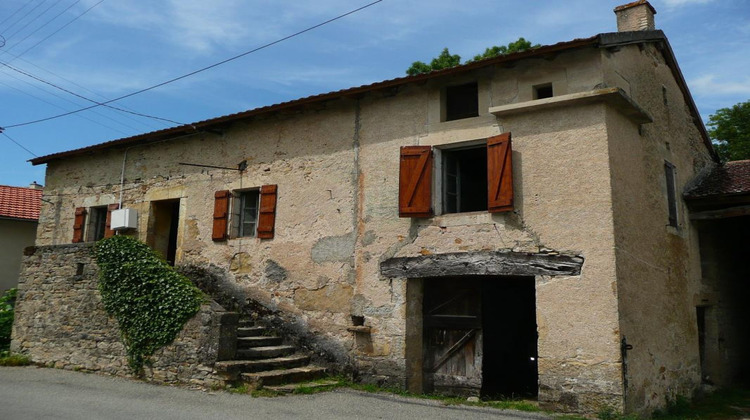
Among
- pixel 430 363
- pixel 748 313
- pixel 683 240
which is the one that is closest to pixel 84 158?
pixel 430 363

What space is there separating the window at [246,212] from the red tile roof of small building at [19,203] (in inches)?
377

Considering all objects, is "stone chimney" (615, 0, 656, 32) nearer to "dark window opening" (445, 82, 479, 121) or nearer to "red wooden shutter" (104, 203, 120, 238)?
"dark window opening" (445, 82, 479, 121)

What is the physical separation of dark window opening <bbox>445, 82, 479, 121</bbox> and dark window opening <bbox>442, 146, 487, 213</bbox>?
58cm

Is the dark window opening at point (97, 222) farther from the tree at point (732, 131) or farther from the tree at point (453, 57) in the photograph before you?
the tree at point (732, 131)

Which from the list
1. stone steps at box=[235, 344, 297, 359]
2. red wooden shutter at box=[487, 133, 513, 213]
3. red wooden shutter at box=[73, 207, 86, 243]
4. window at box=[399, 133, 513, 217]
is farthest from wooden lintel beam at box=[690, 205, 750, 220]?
red wooden shutter at box=[73, 207, 86, 243]

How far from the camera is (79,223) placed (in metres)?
13.2

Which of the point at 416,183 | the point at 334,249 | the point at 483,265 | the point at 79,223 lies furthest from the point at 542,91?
the point at 79,223

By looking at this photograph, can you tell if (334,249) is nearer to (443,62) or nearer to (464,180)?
(464,180)

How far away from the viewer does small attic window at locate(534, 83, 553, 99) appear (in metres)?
8.12

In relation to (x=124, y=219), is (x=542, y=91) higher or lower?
higher

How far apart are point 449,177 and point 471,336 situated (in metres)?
2.53

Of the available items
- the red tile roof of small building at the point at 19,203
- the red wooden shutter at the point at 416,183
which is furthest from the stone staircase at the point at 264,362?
the red tile roof of small building at the point at 19,203

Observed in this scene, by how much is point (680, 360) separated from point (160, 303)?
8.54m

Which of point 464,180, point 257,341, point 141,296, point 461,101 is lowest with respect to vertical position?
point 257,341
